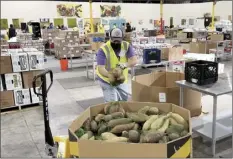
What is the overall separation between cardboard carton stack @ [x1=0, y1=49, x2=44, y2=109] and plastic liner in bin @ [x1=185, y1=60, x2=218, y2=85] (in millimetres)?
2994

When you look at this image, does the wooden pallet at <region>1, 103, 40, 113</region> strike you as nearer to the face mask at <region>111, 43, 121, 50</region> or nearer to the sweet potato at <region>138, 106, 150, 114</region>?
the face mask at <region>111, 43, 121, 50</region>

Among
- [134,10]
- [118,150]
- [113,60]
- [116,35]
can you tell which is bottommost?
[118,150]

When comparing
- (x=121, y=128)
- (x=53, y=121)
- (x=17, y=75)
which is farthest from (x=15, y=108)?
(x=121, y=128)

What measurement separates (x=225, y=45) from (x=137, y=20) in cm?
1166

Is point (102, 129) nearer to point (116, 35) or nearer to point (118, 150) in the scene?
point (118, 150)

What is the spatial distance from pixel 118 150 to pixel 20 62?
404 centimetres

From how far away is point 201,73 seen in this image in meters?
2.90

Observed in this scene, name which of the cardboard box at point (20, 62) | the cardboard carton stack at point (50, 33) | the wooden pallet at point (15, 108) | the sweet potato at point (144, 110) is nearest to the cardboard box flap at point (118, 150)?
the sweet potato at point (144, 110)

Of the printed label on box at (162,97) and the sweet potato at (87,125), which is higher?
the sweet potato at (87,125)

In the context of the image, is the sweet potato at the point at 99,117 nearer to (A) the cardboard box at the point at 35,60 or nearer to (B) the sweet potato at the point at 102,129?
(B) the sweet potato at the point at 102,129

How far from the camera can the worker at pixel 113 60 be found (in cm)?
294

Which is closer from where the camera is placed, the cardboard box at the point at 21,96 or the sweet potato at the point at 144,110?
the sweet potato at the point at 144,110

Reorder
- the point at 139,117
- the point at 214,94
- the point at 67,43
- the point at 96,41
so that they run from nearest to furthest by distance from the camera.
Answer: the point at 139,117, the point at 214,94, the point at 96,41, the point at 67,43

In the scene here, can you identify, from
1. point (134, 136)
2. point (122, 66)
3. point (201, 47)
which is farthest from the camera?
point (201, 47)
